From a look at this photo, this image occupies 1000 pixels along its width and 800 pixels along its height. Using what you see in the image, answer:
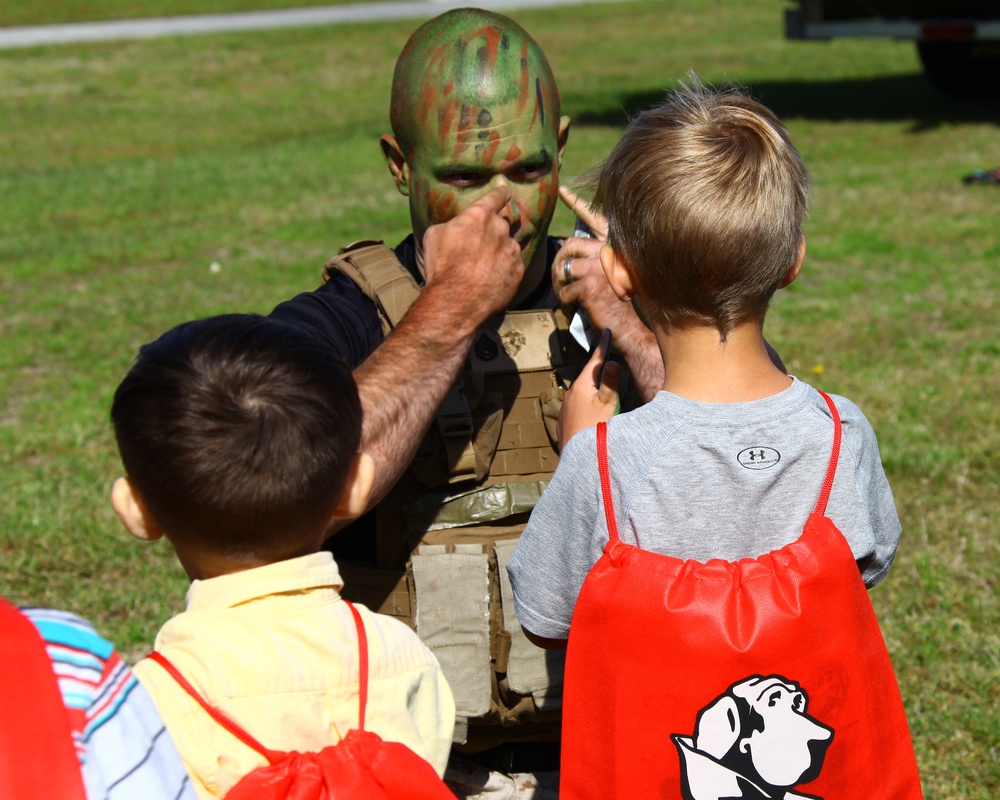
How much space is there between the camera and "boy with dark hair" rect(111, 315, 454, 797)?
5.32 ft

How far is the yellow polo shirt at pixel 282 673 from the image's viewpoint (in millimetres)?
1598

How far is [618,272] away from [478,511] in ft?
2.83

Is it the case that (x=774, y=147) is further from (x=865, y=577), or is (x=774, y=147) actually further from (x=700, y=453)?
(x=865, y=577)

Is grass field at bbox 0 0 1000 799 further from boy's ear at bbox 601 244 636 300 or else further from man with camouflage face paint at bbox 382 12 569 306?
boy's ear at bbox 601 244 636 300

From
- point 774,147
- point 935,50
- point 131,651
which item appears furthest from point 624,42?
point 774,147

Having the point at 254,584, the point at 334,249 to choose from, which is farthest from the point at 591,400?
the point at 334,249

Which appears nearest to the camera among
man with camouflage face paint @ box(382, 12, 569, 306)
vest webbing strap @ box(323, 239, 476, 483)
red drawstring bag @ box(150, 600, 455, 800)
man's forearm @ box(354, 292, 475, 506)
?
red drawstring bag @ box(150, 600, 455, 800)

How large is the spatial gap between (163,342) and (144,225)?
10028 mm

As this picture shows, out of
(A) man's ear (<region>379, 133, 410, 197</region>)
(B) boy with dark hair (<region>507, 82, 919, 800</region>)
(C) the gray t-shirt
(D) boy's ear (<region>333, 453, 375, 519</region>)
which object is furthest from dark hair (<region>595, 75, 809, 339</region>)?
(A) man's ear (<region>379, 133, 410, 197</region>)

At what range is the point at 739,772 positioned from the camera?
188 cm

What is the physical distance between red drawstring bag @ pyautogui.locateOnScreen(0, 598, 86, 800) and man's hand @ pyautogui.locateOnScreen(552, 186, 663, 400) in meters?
1.41

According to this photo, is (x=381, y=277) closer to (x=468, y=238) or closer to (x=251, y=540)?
(x=468, y=238)

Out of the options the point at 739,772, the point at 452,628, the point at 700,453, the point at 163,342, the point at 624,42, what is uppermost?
the point at 163,342

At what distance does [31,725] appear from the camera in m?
1.33
